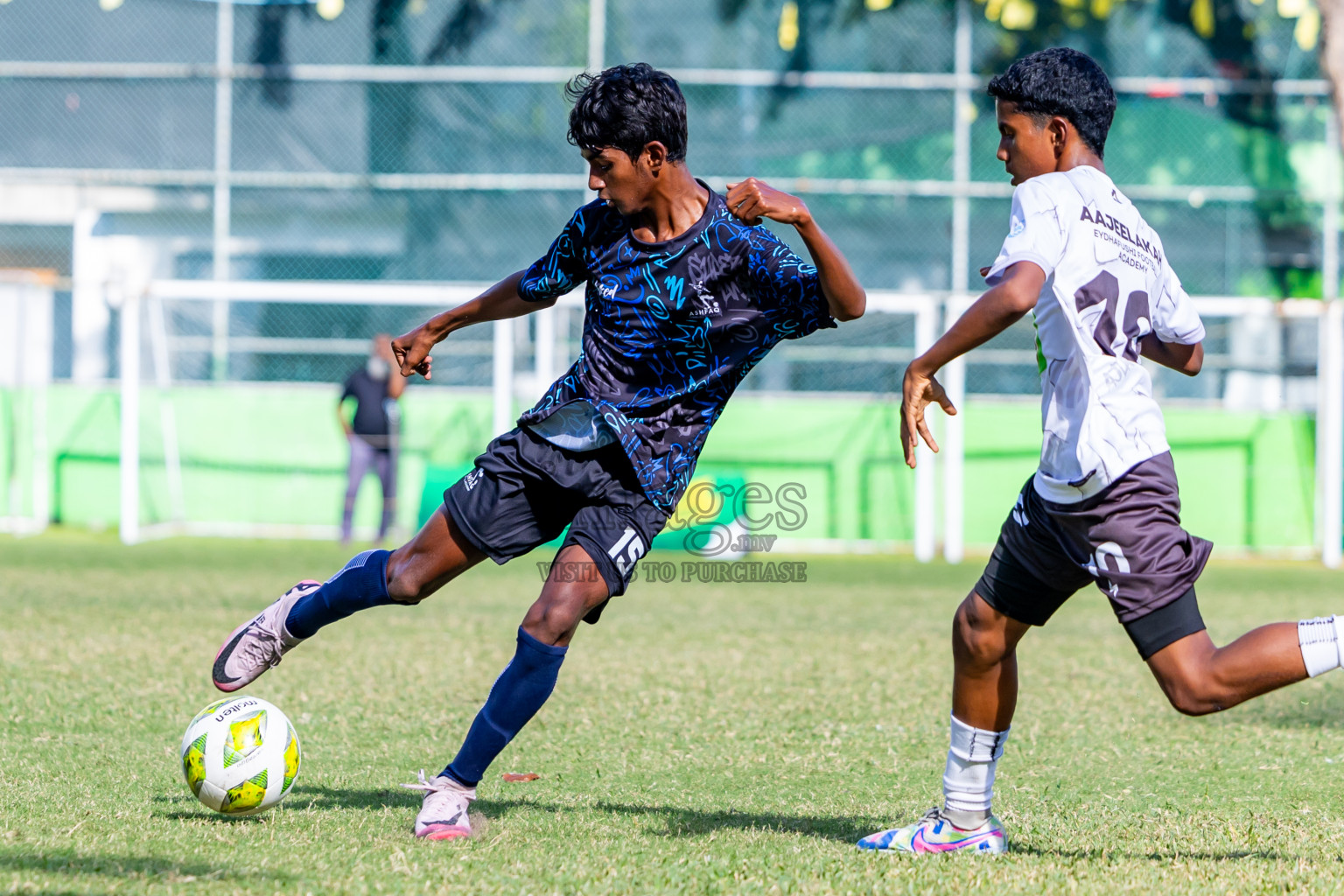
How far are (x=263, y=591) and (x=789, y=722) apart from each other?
18.1 ft

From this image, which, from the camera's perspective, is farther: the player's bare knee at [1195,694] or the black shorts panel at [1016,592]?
the black shorts panel at [1016,592]

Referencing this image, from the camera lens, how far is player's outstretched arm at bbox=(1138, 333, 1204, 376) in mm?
3648

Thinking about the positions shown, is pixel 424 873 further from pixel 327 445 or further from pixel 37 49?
pixel 37 49

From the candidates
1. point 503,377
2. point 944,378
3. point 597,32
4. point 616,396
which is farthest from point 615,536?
point 597,32

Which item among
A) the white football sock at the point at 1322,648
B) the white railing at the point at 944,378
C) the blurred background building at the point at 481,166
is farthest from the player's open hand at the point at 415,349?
the blurred background building at the point at 481,166

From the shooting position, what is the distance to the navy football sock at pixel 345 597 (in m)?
4.07

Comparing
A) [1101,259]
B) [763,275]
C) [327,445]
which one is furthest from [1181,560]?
[327,445]

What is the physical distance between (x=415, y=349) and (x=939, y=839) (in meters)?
2.06

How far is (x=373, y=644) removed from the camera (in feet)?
25.4

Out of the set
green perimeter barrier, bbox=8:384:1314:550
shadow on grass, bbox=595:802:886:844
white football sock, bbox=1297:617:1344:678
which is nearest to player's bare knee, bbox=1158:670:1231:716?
white football sock, bbox=1297:617:1344:678

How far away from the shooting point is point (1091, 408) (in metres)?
3.35

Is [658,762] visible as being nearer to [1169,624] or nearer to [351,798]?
[351,798]

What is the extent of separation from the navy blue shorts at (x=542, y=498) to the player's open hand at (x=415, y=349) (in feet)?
1.81

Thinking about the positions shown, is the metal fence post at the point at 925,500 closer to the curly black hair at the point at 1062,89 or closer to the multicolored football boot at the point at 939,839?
the multicolored football boot at the point at 939,839
